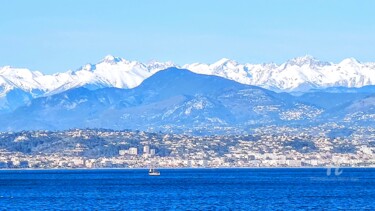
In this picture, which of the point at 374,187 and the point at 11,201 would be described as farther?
the point at 374,187

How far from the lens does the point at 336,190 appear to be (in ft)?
563

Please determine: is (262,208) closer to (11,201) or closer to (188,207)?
(188,207)

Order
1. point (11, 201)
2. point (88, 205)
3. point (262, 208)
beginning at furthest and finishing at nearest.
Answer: point (11, 201)
point (88, 205)
point (262, 208)

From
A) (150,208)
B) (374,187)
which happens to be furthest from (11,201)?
(374,187)

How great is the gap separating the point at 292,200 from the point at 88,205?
2442 centimetres

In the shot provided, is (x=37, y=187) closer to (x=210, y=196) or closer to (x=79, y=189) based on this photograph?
(x=79, y=189)

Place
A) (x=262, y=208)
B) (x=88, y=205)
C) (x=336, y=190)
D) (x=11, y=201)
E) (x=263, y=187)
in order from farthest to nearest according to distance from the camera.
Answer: (x=263, y=187)
(x=336, y=190)
(x=11, y=201)
(x=88, y=205)
(x=262, y=208)

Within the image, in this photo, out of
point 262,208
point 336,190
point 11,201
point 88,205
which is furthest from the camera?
point 336,190

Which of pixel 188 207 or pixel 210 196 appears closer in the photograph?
pixel 188 207

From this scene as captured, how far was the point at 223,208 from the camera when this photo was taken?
127 m

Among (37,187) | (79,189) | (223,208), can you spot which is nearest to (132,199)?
(223,208)

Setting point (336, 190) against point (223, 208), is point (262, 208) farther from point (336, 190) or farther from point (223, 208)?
point (336, 190)

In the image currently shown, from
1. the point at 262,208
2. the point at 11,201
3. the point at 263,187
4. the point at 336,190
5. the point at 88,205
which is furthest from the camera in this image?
the point at 263,187

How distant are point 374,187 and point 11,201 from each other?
61660 mm
